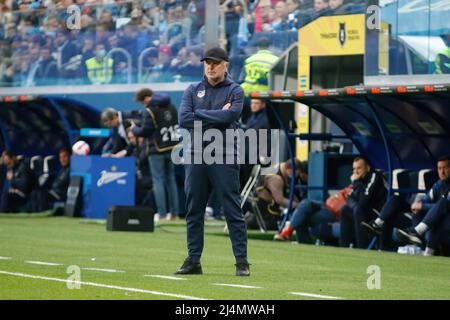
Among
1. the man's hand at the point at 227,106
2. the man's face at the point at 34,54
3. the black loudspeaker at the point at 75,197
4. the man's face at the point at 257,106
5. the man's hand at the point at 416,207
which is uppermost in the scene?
the man's hand at the point at 227,106

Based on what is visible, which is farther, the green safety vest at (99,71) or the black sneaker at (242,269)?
the green safety vest at (99,71)

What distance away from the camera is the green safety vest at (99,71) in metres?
26.2

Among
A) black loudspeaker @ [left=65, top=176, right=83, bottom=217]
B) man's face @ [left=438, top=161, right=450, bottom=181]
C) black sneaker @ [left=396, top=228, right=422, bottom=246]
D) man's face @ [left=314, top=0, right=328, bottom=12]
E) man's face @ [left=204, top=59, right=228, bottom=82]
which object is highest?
man's face @ [left=314, top=0, right=328, bottom=12]

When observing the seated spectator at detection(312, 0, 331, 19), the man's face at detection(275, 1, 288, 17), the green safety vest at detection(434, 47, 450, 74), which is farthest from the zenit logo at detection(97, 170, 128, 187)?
the green safety vest at detection(434, 47, 450, 74)

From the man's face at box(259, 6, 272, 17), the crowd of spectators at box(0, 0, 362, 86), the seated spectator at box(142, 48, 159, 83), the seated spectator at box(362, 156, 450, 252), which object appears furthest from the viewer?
the seated spectator at box(142, 48, 159, 83)

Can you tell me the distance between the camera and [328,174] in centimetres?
1870

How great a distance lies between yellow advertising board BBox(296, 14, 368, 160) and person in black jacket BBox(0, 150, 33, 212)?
5.86 metres

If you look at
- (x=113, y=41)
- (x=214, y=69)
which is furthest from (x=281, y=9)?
(x=214, y=69)

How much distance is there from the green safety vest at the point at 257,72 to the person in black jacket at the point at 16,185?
5014 millimetres

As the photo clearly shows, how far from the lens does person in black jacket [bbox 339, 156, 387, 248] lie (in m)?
16.7

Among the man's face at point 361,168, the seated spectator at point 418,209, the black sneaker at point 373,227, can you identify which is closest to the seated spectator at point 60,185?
the man's face at point 361,168

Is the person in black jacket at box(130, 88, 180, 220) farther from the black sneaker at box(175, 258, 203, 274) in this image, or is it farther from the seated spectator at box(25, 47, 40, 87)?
the black sneaker at box(175, 258, 203, 274)

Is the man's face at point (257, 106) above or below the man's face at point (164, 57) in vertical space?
below

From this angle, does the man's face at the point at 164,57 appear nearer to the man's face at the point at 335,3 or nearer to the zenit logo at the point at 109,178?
the zenit logo at the point at 109,178
